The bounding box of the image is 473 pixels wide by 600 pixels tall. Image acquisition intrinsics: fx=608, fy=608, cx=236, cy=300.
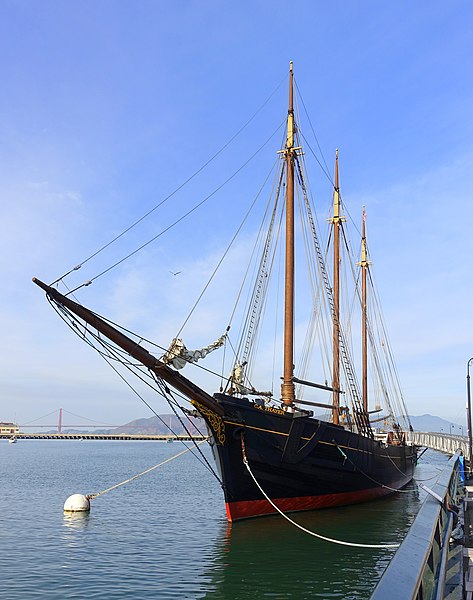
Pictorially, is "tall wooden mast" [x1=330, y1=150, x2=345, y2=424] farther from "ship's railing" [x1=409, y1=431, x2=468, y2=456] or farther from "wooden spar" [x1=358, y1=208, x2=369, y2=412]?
"ship's railing" [x1=409, y1=431, x2=468, y2=456]

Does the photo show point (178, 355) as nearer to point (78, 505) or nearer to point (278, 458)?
point (278, 458)

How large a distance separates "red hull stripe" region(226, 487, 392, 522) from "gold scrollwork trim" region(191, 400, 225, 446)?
99.5 inches

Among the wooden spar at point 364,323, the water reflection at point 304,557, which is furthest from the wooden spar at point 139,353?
the wooden spar at point 364,323

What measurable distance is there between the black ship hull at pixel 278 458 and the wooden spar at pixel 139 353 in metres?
0.56

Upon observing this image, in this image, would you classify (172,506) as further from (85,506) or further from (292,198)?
(292,198)

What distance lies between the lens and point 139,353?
67.2 feet

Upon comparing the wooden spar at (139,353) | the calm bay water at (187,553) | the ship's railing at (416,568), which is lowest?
the calm bay water at (187,553)

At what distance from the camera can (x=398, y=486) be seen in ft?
116

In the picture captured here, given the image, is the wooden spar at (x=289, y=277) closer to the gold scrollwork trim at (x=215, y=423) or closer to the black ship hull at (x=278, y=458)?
the black ship hull at (x=278, y=458)

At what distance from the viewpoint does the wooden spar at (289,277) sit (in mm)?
25188

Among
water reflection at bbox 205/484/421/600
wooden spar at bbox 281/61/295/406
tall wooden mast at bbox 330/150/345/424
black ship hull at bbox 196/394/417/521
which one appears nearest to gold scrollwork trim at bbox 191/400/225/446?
black ship hull at bbox 196/394/417/521

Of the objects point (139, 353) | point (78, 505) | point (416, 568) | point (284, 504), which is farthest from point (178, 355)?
point (416, 568)

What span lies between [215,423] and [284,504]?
4.48 meters

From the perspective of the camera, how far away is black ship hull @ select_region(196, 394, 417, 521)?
70.0ft
